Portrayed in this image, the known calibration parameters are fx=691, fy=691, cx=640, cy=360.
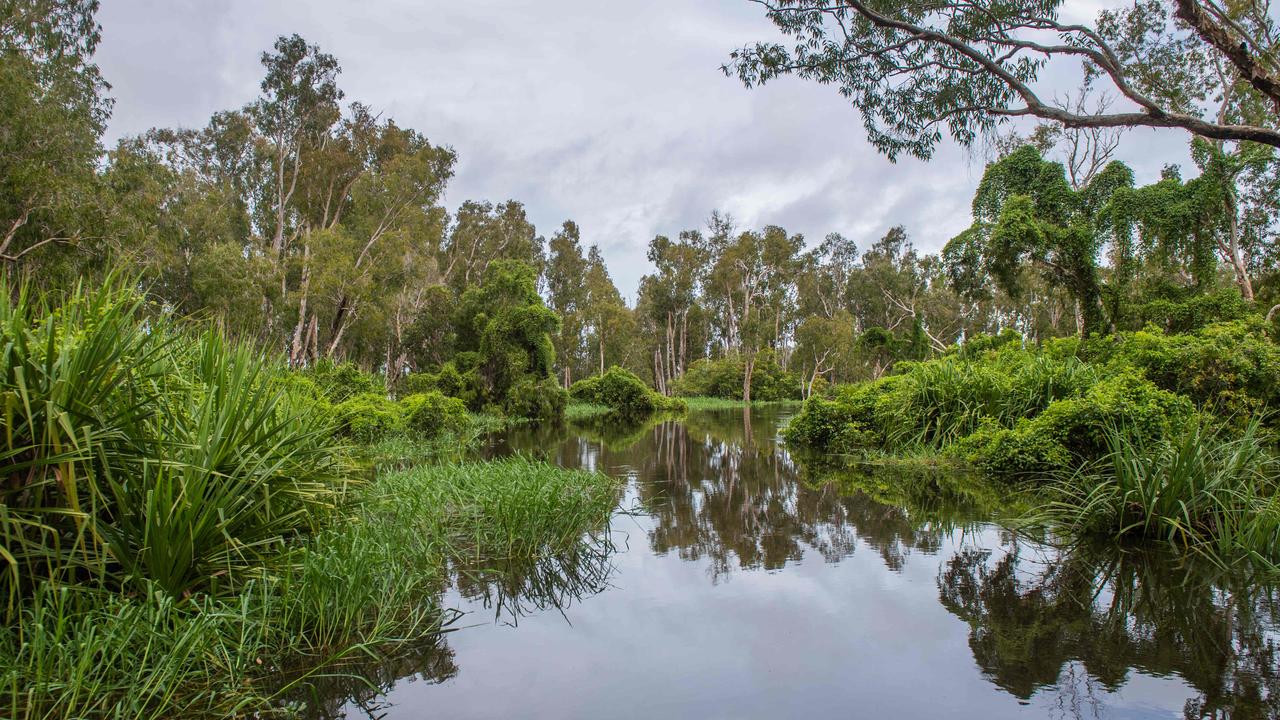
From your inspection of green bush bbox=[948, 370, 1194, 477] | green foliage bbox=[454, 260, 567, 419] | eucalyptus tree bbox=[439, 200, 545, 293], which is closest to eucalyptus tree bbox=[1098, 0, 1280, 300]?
green bush bbox=[948, 370, 1194, 477]

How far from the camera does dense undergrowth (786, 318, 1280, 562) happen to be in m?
5.66

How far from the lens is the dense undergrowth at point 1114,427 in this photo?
223 inches

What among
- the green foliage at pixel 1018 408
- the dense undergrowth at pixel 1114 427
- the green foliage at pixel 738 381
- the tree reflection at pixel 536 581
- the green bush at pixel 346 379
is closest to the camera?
the tree reflection at pixel 536 581

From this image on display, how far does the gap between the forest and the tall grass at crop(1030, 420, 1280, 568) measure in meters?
0.04

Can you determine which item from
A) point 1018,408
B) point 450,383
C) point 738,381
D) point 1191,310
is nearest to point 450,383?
point 450,383

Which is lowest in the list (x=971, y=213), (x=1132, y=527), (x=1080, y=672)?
(x=1080, y=672)

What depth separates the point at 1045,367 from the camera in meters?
11.5

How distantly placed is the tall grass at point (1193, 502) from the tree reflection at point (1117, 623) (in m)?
0.33

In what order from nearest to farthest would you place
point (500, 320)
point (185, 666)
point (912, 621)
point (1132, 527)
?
point (185, 666) → point (912, 621) → point (1132, 527) → point (500, 320)

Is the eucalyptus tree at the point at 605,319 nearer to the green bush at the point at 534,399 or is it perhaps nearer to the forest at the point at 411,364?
the forest at the point at 411,364

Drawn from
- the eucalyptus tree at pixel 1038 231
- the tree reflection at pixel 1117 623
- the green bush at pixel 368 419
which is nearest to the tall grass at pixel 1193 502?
the tree reflection at pixel 1117 623

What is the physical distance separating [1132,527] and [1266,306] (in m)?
20.2

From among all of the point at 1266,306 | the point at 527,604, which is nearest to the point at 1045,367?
the point at 527,604

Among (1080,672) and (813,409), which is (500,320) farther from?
(1080,672)
